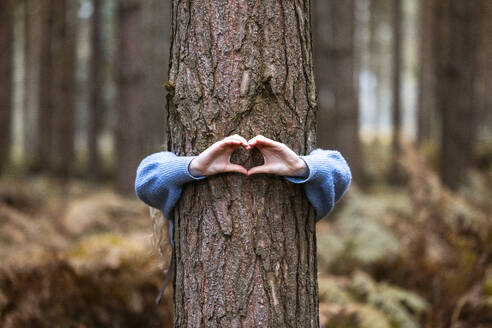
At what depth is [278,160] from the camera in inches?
71.7

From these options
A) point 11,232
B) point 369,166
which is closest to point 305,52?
point 11,232

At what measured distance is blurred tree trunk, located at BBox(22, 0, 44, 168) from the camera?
651 inches

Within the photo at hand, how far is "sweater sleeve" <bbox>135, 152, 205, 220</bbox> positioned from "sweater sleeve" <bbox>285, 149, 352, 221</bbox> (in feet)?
1.48

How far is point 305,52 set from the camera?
1.99 meters

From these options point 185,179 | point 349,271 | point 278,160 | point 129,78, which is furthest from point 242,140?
point 129,78

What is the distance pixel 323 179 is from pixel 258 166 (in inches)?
11.3

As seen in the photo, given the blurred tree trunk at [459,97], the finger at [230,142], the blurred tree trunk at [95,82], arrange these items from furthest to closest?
the blurred tree trunk at [95,82] < the blurred tree trunk at [459,97] < the finger at [230,142]

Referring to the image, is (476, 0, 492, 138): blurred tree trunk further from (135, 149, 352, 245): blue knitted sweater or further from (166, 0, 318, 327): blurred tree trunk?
(166, 0, 318, 327): blurred tree trunk

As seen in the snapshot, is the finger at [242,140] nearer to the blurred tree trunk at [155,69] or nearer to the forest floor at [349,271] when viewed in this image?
the forest floor at [349,271]

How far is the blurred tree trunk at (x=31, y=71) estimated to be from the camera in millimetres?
16531

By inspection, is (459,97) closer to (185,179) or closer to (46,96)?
(185,179)

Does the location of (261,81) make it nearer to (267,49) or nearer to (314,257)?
(267,49)

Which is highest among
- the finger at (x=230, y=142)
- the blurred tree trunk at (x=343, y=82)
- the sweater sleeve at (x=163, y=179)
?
the blurred tree trunk at (x=343, y=82)

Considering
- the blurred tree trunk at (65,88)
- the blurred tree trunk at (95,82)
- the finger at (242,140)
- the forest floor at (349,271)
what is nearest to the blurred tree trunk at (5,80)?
the blurred tree trunk at (65,88)
